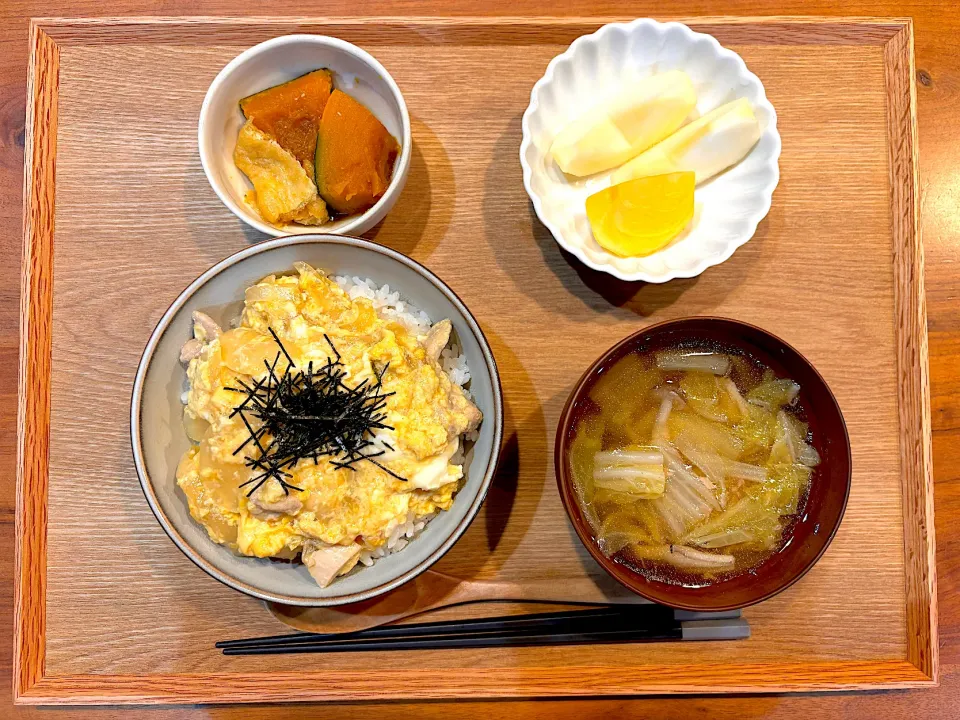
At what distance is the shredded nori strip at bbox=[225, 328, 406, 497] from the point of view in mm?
1684

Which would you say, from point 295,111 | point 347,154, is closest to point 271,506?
point 347,154

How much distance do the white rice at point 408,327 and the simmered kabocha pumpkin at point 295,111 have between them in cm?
34

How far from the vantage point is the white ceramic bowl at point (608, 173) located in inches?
77.9

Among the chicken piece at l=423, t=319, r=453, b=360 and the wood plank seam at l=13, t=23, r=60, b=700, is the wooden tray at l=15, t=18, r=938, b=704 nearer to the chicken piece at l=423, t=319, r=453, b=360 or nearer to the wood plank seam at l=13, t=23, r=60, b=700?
the wood plank seam at l=13, t=23, r=60, b=700

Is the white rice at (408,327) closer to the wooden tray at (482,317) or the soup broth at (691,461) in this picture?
the wooden tray at (482,317)

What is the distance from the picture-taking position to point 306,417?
5.52 feet

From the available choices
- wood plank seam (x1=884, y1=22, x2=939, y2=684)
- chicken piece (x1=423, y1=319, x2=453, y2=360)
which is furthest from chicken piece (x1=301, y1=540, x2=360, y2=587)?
wood plank seam (x1=884, y1=22, x2=939, y2=684)

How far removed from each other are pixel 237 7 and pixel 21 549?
1677 millimetres

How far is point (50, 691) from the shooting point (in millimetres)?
2010

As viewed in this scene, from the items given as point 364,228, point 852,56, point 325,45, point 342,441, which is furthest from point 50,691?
point 852,56

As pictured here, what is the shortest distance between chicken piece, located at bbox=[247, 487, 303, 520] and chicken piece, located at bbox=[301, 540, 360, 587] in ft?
0.36

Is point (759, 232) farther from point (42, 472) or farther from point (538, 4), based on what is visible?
point (42, 472)

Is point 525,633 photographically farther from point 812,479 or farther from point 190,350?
point 190,350

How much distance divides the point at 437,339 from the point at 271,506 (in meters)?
0.56
